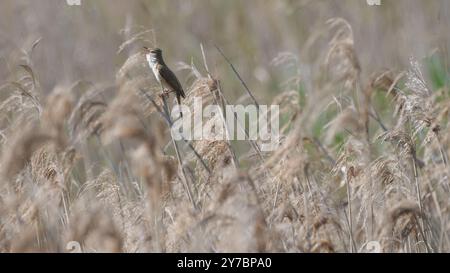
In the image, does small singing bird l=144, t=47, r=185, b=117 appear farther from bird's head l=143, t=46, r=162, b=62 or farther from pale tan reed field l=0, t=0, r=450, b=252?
pale tan reed field l=0, t=0, r=450, b=252

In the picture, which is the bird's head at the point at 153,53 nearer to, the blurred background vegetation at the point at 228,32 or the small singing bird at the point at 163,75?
the small singing bird at the point at 163,75

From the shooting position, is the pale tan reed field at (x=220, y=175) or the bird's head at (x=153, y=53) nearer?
the pale tan reed field at (x=220, y=175)

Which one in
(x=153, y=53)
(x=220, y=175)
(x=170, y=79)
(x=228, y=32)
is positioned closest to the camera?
(x=220, y=175)

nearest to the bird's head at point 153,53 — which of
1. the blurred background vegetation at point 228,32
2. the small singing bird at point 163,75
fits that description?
the small singing bird at point 163,75

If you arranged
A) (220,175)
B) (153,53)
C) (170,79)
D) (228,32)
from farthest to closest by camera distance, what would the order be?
(228,32) → (170,79) → (153,53) → (220,175)

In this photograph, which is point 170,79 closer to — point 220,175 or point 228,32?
point 220,175

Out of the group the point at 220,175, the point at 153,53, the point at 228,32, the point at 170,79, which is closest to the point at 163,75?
the point at 170,79

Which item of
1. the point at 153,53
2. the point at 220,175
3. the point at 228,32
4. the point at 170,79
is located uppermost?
the point at 228,32

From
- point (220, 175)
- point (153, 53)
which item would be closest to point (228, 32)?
point (153, 53)

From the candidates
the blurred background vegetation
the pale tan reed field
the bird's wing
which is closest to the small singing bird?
the bird's wing

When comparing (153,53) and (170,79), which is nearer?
(153,53)

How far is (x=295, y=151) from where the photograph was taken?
3.49 meters

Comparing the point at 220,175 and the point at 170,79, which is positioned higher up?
the point at 170,79
